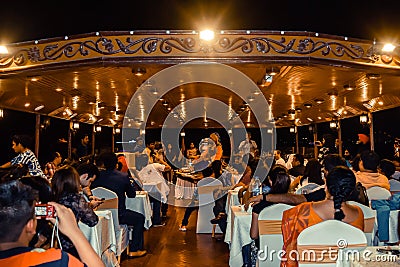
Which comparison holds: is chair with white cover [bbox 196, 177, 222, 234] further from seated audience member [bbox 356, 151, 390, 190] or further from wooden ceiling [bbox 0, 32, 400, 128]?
seated audience member [bbox 356, 151, 390, 190]

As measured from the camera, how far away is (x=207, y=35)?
5809mm

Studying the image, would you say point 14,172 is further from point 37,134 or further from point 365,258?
point 37,134

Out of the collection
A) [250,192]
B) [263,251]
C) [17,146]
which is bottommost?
[263,251]

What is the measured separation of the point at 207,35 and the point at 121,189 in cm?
243

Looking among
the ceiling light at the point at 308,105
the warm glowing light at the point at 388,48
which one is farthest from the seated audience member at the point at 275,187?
the ceiling light at the point at 308,105

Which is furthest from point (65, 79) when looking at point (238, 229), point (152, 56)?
point (238, 229)

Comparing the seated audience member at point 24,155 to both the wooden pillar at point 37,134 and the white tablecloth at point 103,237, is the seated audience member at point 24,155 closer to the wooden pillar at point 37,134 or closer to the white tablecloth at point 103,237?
the white tablecloth at point 103,237

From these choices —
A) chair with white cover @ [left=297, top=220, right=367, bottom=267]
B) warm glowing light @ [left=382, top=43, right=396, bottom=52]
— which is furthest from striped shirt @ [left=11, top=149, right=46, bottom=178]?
warm glowing light @ [left=382, top=43, right=396, bottom=52]

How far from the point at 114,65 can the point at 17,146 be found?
1978 millimetres

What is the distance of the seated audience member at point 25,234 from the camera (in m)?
1.55

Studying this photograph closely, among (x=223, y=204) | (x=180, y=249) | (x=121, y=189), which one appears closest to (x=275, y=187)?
(x=121, y=189)

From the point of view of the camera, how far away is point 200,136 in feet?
78.0

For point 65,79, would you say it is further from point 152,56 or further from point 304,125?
point 304,125

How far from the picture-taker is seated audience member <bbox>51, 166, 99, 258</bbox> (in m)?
3.29
